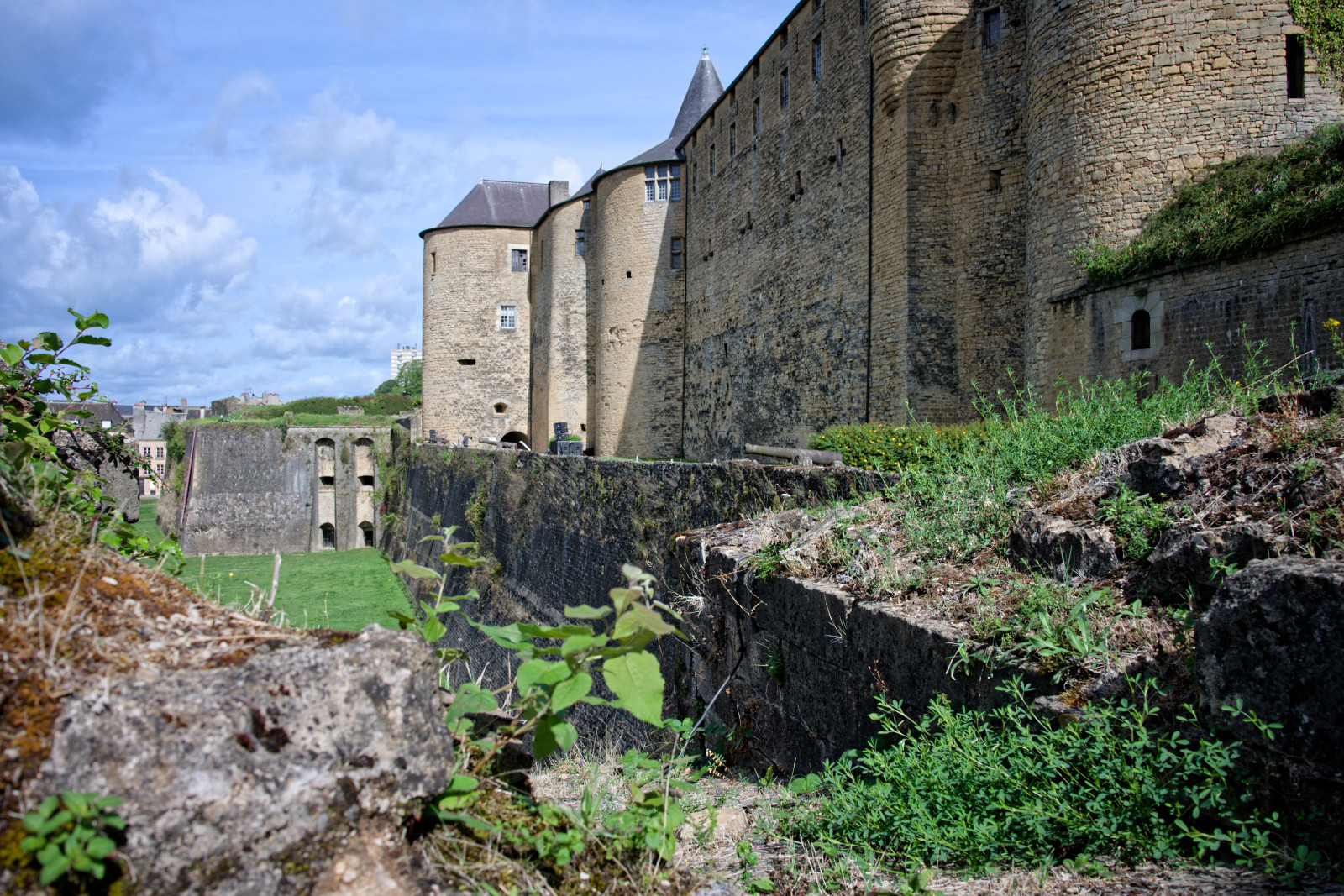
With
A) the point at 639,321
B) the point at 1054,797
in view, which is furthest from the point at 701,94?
the point at 1054,797

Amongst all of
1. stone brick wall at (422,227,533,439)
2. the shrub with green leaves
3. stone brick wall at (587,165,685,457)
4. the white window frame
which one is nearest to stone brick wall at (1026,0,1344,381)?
the shrub with green leaves

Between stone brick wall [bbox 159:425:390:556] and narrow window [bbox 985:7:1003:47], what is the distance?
2772 centimetres

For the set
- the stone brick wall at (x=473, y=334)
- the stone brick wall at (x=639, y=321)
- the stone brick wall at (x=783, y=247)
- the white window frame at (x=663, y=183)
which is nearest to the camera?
the stone brick wall at (x=783, y=247)

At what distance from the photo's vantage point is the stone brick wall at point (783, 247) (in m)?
17.0

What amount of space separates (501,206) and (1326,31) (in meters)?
31.6

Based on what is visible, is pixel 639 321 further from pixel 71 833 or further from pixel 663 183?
pixel 71 833

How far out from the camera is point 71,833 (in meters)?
1.30

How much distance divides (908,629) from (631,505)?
6.24 meters

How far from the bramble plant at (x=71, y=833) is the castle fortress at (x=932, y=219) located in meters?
7.45

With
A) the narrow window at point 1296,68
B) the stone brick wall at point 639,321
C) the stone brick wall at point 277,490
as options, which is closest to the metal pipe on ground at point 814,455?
the narrow window at point 1296,68

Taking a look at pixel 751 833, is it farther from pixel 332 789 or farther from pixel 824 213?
pixel 824 213

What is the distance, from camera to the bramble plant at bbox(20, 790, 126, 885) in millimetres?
1255

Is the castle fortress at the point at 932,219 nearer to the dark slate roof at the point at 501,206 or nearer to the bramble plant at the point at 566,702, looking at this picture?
the bramble plant at the point at 566,702

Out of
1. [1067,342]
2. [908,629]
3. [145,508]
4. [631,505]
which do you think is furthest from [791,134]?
[145,508]
